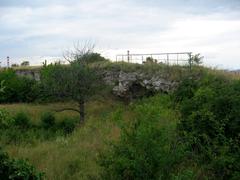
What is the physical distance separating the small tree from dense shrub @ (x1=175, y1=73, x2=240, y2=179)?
15.5 metres

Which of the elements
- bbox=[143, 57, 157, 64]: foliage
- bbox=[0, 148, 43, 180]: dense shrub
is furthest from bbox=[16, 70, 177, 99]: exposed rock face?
bbox=[0, 148, 43, 180]: dense shrub

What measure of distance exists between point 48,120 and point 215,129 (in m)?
19.8

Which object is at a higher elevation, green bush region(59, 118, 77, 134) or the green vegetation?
the green vegetation

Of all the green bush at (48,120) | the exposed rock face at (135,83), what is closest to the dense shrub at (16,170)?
the exposed rock face at (135,83)

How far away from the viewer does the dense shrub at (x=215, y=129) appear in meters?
11.9

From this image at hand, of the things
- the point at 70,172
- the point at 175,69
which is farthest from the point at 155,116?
the point at 175,69

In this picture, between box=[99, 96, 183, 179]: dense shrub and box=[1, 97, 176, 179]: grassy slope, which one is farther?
box=[1, 97, 176, 179]: grassy slope

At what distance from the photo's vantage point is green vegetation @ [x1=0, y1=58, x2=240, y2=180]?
33.1 feet

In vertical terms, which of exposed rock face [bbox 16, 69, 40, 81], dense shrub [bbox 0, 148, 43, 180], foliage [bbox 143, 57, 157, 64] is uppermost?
foliage [bbox 143, 57, 157, 64]

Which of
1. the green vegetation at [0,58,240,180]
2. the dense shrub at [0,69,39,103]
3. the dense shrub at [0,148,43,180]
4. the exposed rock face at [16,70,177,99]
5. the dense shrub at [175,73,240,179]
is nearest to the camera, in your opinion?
the dense shrub at [0,148,43,180]

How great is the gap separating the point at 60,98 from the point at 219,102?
20.0m

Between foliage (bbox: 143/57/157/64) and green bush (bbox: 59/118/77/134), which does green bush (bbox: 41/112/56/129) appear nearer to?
green bush (bbox: 59/118/77/134)

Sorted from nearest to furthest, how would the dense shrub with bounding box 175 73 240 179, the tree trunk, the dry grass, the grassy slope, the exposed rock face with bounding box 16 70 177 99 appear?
the dense shrub with bounding box 175 73 240 179
the grassy slope
the dry grass
the exposed rock face with bounding box 16 70 177 99
the tree trunk

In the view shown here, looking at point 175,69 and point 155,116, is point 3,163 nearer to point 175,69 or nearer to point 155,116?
point 155,116
